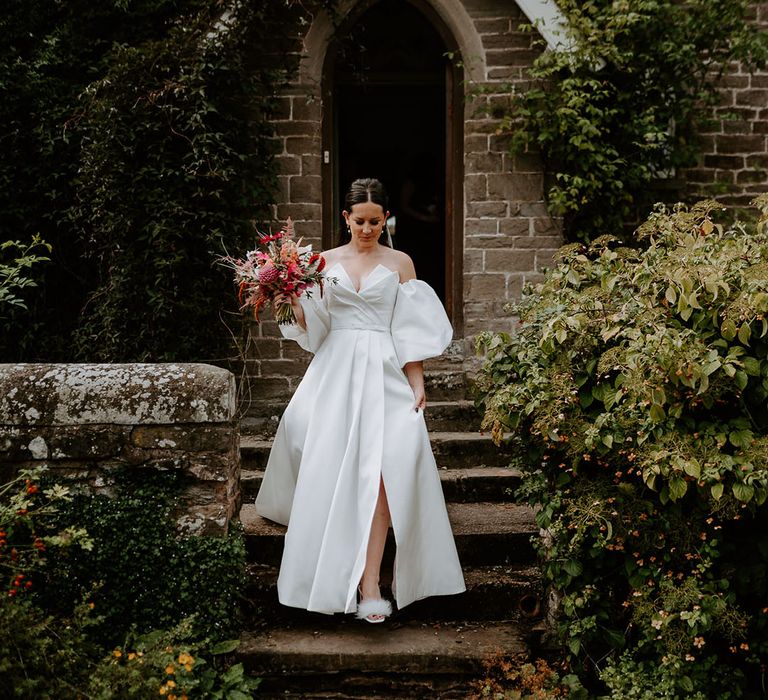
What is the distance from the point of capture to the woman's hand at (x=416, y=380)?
410 cm

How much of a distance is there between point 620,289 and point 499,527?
5.33 feet

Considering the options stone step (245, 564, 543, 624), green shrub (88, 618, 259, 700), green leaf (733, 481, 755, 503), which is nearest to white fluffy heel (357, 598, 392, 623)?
stone step (245, 564, 543, 624)

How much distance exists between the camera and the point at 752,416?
304 centimetres

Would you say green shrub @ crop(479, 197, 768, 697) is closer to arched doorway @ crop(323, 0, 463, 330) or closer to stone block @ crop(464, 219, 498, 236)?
stone block @ crop(464, 219, 498, 236)

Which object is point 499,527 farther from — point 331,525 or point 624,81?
point 624,81

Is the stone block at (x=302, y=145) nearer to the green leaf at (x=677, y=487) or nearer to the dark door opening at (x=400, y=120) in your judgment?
the dark door opening at (x=400, y=120)

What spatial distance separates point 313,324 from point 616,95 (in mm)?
3784

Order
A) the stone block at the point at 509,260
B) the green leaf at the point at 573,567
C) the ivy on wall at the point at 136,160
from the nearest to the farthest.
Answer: the green leaf at the point at 573,567, the ivy on wall at the point at 136,160, the stone block at the point at 509,260

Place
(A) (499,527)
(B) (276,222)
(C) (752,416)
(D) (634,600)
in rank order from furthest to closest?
(B) (276,222) < (A) (499,527) < (D) (634,600) < (C) (752,416)

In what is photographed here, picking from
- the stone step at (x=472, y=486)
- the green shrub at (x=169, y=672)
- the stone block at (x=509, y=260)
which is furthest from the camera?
the stone block at (x=509, y=260)

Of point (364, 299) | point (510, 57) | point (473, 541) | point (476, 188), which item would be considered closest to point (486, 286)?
point (476, 188)

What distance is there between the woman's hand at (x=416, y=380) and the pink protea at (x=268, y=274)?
33.8 inches

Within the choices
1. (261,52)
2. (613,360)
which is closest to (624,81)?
(261,52)

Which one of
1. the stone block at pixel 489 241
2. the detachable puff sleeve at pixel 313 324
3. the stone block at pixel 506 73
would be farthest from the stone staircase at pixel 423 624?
the stone block at pixel 506 73
